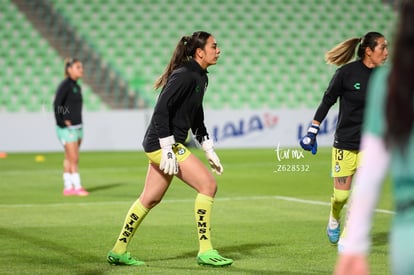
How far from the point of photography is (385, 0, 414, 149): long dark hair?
110 inches

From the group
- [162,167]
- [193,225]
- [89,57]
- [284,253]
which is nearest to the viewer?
[162,167]

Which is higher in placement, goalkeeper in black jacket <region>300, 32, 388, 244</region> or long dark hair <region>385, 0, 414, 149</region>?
long dark hair <region>385, 0, 414, 149</region>

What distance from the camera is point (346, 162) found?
337 inches

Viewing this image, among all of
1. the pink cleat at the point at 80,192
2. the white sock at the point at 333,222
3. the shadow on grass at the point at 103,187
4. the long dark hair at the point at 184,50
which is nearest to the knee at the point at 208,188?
the long dark hair at the point at 184,50

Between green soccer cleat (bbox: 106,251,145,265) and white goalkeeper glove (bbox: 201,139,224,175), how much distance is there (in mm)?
1100

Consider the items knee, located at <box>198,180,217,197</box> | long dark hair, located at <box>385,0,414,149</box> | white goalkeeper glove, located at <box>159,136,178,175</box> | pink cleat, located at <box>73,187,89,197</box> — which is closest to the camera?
long dark hair, located at <box>385,0,414,149</box>

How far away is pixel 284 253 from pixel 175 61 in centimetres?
218

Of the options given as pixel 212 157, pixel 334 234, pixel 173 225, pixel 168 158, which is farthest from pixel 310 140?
pixel 173 225

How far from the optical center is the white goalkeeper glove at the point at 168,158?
286 inches

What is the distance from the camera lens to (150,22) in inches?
1201

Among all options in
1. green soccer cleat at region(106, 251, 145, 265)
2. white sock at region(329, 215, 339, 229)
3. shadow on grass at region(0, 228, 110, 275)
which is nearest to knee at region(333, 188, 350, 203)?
white sock at region(329, 215, 339, 229)

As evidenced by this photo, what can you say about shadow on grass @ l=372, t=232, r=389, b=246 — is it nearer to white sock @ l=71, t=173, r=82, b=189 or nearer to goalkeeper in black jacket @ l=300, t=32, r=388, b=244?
goalkeeper in black jacket @ l=300, t=32, r=388, b=244

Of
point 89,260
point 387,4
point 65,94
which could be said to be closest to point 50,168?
point 65,94

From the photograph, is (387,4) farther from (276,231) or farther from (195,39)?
(195,39)
